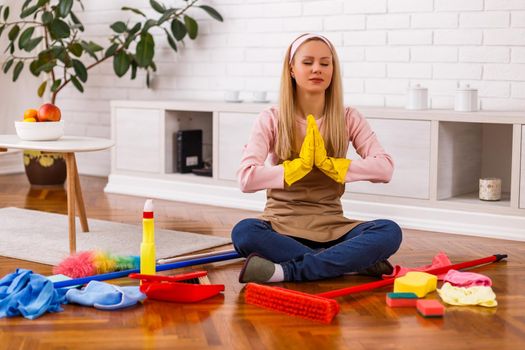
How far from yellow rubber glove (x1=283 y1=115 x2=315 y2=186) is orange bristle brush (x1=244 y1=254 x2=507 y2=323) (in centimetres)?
47

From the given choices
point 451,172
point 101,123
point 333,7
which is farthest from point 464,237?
point 101,123

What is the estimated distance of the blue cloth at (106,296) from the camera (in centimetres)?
279

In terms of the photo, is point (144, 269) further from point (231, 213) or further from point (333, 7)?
point (333, 7)

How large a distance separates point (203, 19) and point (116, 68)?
652mm

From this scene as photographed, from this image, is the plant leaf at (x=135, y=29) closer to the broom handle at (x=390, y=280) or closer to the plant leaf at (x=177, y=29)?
the plant leaf at (x=177, y=29)

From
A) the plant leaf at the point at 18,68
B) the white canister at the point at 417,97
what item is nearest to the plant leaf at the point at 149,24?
the plant leaf at the point at 18,68

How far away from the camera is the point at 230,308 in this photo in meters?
2.81

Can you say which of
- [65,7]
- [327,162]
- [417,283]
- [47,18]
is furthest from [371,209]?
[47,18]

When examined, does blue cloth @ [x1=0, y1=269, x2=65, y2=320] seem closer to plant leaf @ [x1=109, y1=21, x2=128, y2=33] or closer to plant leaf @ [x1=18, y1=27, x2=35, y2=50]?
plant leaf @ [x1=109, y1=21, x2=128, y2=33]

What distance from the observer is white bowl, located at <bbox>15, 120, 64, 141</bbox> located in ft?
12.2

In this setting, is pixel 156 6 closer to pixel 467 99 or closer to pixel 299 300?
pixel 467 99

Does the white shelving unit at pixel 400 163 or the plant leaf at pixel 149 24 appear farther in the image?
the plant leaf at pixel 149 24

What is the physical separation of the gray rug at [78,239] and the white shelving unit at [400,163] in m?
0.92

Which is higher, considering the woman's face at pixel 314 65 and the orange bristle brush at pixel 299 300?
the woman's face at pixel 314 65
